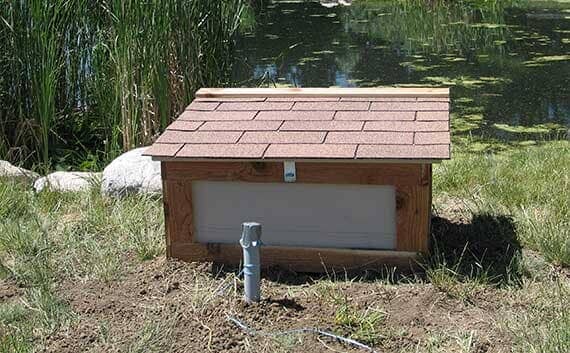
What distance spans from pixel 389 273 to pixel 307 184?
1.24 ft

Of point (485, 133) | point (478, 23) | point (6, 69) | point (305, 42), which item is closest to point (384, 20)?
point (478, 23)

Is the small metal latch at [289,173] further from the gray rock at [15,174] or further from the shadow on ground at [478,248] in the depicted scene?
the gray rock at [15,174]

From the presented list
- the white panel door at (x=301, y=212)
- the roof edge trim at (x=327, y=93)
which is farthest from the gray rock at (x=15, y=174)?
the white panel door at (x=301, y=212)

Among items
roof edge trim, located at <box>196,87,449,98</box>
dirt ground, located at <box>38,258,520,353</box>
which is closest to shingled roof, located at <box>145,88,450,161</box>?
roof edge trim, located at <box>196,87,449,98</box>

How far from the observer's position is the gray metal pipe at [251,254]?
2.30 meters

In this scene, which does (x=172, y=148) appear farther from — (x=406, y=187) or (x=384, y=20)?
(x=384, y=20)

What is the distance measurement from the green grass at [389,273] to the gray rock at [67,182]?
0.09 metres

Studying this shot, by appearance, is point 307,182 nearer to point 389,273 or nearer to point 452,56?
point 389,273

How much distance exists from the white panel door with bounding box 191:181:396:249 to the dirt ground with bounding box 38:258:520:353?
0.42 feet

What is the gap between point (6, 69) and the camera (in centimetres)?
431

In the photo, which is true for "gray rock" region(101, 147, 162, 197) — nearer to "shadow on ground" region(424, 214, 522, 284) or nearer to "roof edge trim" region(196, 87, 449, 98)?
"roof edge trim" region(196, 87, 449, 98)

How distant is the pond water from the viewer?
5.97 meters

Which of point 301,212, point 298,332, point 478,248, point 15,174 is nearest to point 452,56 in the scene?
point 15,174

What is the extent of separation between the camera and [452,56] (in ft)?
28.8
